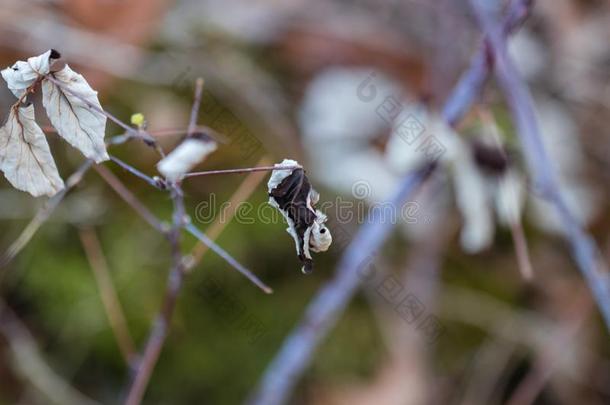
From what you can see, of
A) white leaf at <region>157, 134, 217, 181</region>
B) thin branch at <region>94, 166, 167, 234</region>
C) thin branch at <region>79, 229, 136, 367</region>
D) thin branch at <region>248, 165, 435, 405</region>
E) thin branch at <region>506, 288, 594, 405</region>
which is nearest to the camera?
white leaf at <region>157, 134, 217, 181</region>

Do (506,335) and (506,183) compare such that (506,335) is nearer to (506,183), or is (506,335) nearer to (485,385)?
(485,385)

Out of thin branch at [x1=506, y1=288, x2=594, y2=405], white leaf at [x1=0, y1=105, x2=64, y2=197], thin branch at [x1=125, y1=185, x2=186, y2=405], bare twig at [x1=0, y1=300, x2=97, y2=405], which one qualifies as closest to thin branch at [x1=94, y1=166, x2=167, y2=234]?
thin branch at [x1=125, y1=185, x2=186, y2=405]

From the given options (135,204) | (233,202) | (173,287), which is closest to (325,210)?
(233,202)

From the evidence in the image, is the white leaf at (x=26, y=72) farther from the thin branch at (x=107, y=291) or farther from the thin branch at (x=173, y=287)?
the thin branch at (x=107, y=291)

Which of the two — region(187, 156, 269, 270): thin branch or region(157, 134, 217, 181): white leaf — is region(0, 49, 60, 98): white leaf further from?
region(187, 156, 269, 270): thin branch

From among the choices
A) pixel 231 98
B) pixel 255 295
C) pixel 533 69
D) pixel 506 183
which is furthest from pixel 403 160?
pixel 533 69

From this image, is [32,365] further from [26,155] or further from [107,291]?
[26,155]
